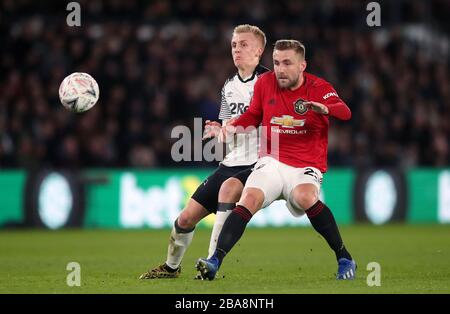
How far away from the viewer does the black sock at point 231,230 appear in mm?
8148

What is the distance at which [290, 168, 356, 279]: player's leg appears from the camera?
8.33 metres

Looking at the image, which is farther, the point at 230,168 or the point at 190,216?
the point at 230,168

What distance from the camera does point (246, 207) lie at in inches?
326

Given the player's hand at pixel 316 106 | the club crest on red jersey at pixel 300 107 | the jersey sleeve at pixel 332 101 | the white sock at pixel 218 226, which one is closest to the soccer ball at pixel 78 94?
the white sock at pixel 218 226

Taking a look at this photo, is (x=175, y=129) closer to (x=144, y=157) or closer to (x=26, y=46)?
(x=144, y=157)

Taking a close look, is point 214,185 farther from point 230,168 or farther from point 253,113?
point 253,113

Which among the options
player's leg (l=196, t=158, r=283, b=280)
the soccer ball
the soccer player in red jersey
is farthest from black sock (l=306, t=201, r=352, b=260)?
the soccer ball

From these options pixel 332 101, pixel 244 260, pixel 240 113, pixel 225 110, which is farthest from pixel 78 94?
pixel 244 260

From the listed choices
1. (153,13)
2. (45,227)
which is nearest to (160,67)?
(153,13)

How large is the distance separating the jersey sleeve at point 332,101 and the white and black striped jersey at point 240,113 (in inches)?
28.6

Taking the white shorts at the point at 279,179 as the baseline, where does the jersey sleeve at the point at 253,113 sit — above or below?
above

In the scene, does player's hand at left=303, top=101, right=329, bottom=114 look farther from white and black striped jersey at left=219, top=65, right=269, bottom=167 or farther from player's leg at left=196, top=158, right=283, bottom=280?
white and black striped jersey at left=219, top=65, right=269, bottom=167

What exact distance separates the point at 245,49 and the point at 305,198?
1579 mm

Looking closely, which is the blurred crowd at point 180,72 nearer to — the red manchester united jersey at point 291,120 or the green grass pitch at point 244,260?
the green grass pitch at point 244,260
